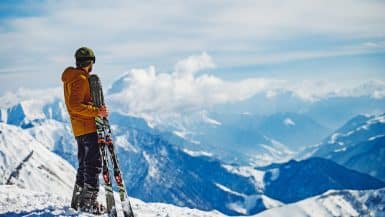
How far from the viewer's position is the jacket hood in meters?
14.2

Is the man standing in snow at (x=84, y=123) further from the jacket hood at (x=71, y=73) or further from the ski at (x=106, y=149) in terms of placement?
the ski at (x=106, y=149)

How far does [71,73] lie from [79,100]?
Answer: 0.83 m

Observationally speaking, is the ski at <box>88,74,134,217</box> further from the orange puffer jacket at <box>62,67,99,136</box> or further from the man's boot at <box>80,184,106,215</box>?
the man's boot at <box>80,184,106,215</box>

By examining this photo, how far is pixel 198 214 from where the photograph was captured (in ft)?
61.7

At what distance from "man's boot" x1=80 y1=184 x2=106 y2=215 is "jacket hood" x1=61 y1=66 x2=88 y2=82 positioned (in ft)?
10.9

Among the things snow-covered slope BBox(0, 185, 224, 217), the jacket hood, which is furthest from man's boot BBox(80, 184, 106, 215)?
the jacket hood

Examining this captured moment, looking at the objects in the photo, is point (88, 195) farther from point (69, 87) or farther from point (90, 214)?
point (69, 87)

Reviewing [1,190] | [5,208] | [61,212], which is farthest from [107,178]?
[1,190]

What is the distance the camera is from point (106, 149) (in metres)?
14.5

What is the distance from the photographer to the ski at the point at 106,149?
46.9 feet

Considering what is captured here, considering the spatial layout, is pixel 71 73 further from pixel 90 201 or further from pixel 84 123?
pixel 90 201

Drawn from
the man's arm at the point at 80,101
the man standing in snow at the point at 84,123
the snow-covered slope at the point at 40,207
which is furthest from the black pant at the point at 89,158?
the snow-covered slope at the point at 40,207

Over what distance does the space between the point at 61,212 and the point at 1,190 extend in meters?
5.50

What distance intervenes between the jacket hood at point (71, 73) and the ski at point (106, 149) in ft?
1.08
